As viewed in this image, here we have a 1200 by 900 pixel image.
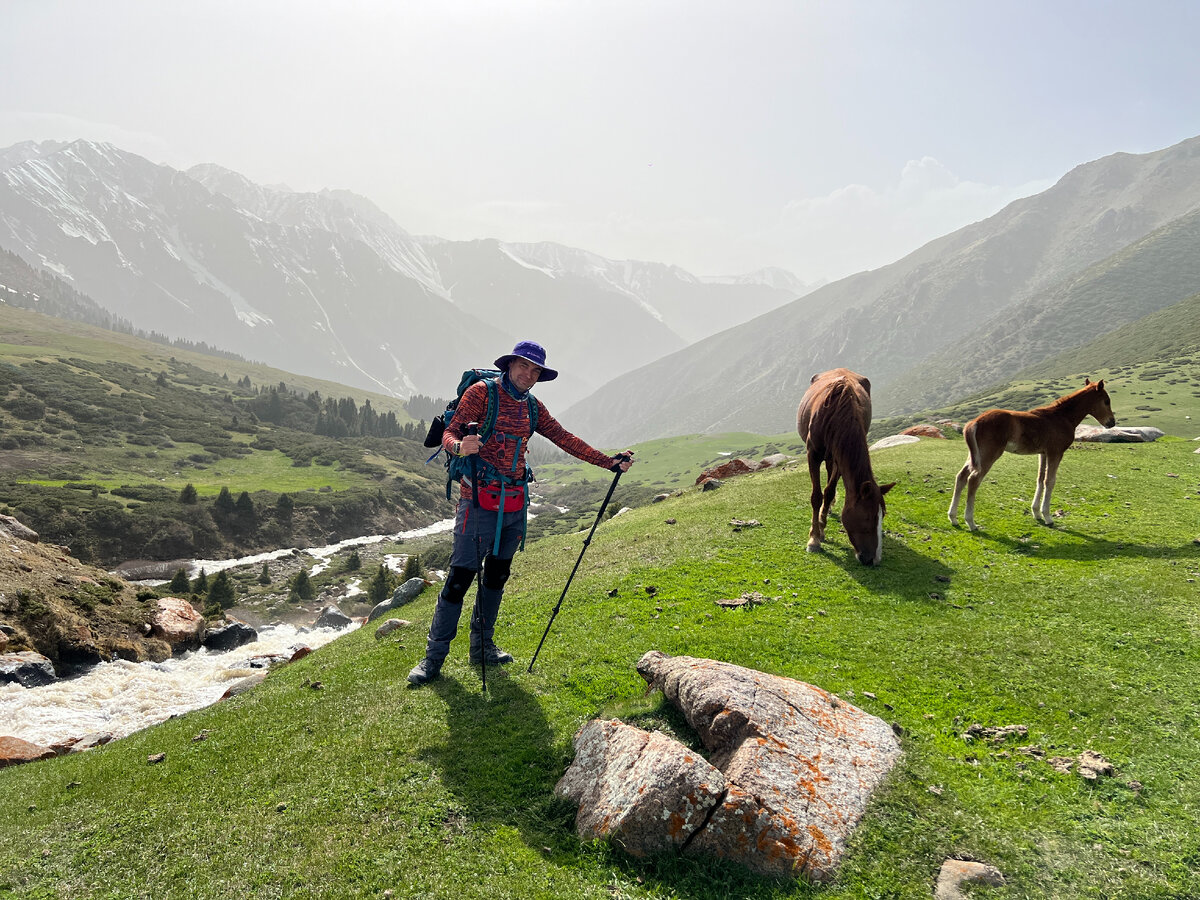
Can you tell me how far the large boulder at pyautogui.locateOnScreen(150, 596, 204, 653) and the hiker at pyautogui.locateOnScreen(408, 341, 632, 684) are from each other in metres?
22.0

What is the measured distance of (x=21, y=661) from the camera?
1747 centimetres

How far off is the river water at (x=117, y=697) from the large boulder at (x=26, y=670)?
36 centimetres

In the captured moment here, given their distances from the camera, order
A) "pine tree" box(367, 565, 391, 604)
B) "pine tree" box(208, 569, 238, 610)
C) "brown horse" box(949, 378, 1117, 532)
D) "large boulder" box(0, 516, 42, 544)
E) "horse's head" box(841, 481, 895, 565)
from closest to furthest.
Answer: "horse's head" box(841, 481, 895, 565), "brown horse" box(949, 378, 1117, 532), "large boulder" box(0, 516, 42, 544), "pine tree" box(208, 569, 238, 610), "pine tree" box(367, 565, 391, 604)

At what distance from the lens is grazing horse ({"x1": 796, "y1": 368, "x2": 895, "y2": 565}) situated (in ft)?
41.3

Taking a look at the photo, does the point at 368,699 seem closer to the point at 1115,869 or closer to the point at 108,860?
the point at 108,860

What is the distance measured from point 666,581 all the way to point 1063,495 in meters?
13.8

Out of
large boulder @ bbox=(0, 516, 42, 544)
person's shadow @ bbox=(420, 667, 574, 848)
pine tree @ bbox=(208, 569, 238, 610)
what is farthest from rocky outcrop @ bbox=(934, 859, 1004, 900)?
pine tree @ bbox=(208, 569, 238, 610)

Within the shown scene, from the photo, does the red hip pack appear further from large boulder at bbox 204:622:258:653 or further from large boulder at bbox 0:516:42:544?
large boulder at bbox 0:516:42:544

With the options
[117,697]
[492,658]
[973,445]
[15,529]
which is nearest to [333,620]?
[15,529]

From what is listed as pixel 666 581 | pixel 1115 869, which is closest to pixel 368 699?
pixel 666 581

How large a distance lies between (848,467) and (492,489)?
338 inches

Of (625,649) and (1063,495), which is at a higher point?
(1063,495)

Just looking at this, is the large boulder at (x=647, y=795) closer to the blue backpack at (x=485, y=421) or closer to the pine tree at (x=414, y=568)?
Answer: the blue backpack at (x=485, y=421)

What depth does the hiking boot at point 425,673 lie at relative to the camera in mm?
9367
